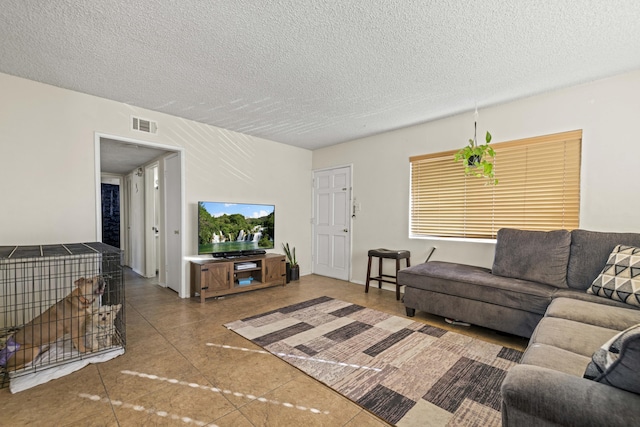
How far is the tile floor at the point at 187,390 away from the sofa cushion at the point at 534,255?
0.62m

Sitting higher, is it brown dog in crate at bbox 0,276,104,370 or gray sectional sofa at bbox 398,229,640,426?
gray sectional sofa at bbox 398,229,640,426

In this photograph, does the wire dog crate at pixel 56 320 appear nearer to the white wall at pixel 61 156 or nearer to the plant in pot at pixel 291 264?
the white wall at pixel 61 156

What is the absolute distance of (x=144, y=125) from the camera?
3.52 metres

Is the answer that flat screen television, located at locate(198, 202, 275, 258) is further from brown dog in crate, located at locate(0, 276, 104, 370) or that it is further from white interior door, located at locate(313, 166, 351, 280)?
brown dog in crate, located at locate(0, 276, 104, 370)

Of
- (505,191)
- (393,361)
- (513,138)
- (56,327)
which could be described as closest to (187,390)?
(56,327)

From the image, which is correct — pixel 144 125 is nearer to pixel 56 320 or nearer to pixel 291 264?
pixel 56 320

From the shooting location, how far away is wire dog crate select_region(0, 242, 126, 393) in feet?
6.33

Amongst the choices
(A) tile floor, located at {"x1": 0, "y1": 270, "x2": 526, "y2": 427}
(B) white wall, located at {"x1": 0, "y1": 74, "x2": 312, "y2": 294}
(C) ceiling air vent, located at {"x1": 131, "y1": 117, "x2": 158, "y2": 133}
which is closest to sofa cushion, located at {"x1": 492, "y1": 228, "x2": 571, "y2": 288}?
(A) tile floor, located at {"x1": 0, "y1": 270, "x2": 526, "y2": 427}

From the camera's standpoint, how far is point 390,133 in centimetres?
437

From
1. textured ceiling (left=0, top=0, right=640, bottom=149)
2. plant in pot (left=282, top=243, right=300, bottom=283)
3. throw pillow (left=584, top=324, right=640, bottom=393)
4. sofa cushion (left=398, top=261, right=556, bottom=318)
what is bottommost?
plant in pot (left=282, top=243, right=300, bottom=283)

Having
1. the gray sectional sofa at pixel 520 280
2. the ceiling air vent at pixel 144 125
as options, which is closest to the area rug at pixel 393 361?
the gray sectional sofa at pixel 520 280

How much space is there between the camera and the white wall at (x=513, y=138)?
259 cm

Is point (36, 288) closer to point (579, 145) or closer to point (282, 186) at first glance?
point (282, 186)

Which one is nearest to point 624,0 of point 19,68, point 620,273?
point 620,273
